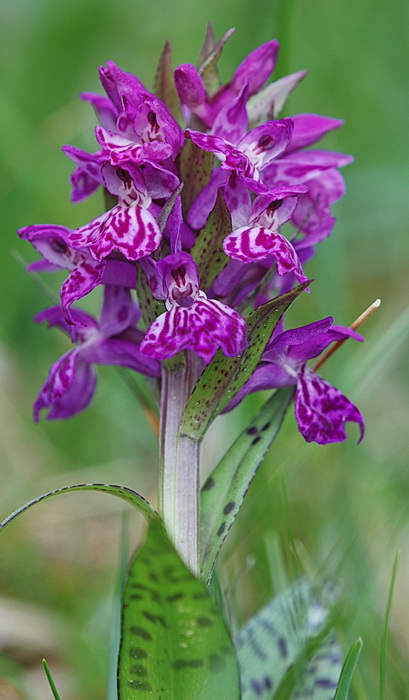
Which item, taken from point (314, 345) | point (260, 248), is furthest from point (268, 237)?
point (314, 345)

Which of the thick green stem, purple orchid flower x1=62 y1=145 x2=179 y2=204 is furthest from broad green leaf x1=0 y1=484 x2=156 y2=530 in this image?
purple orchid flower x1=62 y1=145 x2=179 y2=204

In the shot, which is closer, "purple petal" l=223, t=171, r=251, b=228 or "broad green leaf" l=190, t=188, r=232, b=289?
"broad green leaf" l=190, t=188, r=232, b=289

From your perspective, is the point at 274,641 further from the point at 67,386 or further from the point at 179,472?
the point at 67,386

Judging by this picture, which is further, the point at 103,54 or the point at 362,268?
the point at 103,54

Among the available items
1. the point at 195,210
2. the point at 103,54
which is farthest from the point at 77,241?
the point at 103,54

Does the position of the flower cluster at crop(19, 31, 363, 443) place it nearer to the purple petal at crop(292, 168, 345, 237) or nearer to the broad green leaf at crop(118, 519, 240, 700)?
the purple petal at crop(292, 168, 345, 237)

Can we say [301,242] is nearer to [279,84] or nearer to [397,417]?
[279,84]

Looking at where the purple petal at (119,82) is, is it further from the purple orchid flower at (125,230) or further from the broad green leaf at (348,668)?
the broad green leaf at (348,668)
